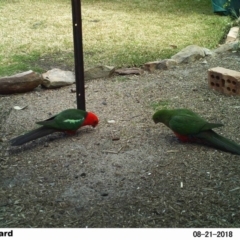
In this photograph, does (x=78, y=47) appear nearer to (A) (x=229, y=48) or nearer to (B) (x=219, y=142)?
(B) (x=219, y=142)

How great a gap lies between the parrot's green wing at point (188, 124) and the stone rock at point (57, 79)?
77.6 inches

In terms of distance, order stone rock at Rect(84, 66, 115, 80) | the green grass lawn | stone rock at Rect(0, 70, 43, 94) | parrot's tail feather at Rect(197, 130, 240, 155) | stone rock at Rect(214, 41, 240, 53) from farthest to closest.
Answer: the green grass lawn < stone rock at Rect(214, 41, 240, 53) < stone rock at Rect(84, 66, 115, 80) < stone rock at Rect(0, 70, 43, 94) < parrot's tail feather at Rect(197, 130, 240, 155)

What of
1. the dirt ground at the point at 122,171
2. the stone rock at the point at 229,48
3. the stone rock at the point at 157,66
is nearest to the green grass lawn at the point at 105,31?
the stone rock at the point at 157,66

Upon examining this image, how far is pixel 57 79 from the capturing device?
525cm

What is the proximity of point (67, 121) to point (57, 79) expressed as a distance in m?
1.64

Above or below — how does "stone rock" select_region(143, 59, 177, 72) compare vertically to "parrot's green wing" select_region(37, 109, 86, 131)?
below

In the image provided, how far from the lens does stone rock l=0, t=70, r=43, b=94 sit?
5.05 m

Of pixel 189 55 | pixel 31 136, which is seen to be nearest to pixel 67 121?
pixel 31 136

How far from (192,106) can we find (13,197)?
1979 mm

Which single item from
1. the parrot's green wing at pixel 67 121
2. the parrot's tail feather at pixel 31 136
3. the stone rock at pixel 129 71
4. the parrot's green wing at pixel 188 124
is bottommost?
the stone rock at pixel 129 71

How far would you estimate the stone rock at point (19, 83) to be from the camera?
5055mm

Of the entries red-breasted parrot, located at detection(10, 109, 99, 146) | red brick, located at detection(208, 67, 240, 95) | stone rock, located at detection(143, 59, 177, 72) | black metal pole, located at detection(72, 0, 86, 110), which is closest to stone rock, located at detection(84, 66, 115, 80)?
stone rock, located at detection(143, 59, 177, 72)

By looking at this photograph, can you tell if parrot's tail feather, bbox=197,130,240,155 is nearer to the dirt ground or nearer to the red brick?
the dirt ground

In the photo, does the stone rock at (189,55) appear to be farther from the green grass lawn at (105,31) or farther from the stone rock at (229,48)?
the green grass lawn at (105,31)
